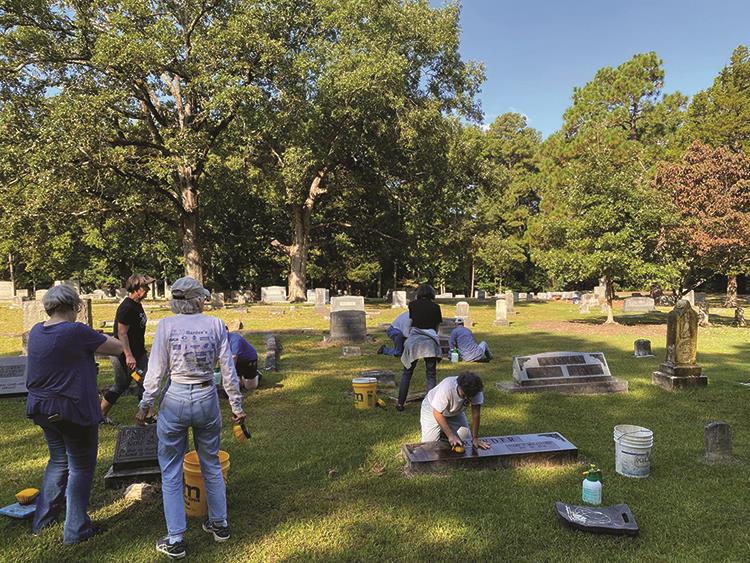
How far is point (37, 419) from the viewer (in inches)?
151

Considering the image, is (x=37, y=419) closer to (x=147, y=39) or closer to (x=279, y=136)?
(x=147, y=39)

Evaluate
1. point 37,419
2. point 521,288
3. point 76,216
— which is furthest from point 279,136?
point 521,288

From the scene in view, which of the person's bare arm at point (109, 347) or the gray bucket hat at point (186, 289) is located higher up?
the gray bucket hat at point (186, 289)

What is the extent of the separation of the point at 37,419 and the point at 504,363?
34.7 feet

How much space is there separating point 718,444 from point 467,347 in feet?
24.6

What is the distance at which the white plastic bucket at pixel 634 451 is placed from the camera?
5.27 m

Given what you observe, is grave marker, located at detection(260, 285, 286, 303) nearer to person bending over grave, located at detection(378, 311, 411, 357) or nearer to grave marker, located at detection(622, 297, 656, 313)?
grave marker, located at detection(622, 297, 656, 313)

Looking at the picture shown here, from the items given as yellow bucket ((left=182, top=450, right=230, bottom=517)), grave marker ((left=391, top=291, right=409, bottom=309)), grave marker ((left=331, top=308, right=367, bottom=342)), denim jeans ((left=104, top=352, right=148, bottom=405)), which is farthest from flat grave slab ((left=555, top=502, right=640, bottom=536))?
grave marker ((left=391, top=291, right=409, bottom=309))

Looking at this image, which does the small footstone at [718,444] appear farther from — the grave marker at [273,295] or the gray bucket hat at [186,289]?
the grave marker at [273,295]

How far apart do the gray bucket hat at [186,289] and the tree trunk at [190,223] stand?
78.9 feet

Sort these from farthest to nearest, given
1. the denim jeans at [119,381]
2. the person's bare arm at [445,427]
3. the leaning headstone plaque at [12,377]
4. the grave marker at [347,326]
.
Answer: the grave marker at [347,326]
the leaning headstone plaque at [12,377]
the denim jeans at [119,381]
the person's bare arm at [445,427]

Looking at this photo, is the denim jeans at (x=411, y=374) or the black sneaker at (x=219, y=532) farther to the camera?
the denim jeans at (x=411, y=374)

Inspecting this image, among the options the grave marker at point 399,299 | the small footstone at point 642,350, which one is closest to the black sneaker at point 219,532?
the small footstone at point 642,350

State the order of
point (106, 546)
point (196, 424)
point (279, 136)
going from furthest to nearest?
point (279, 136) → point (106, 546) → point (196, 424)
